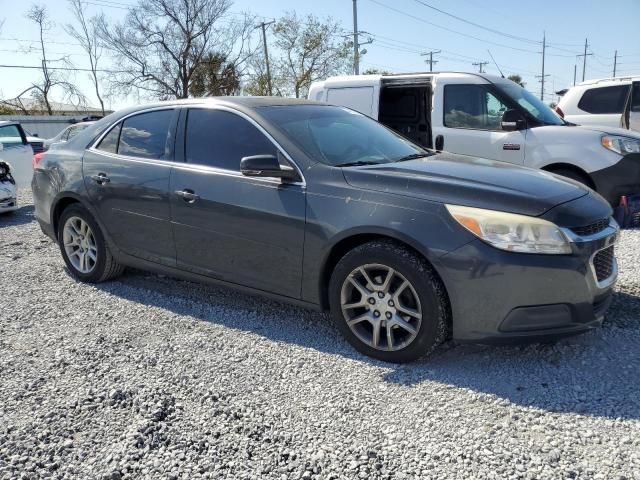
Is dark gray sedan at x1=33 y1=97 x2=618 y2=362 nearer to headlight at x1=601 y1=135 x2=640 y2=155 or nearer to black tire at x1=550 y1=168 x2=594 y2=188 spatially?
black tire at x1=550 y1=168 x2=594 y2=188

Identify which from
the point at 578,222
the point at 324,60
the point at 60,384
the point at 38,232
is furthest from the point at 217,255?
the point at 324,60

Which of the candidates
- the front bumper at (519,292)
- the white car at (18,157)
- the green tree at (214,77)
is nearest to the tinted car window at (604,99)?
the front bumper at (519,292)

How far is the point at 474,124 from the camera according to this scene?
7.21 m

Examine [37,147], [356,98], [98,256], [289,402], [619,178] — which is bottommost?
[289,402]

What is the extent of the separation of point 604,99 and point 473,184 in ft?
24.0

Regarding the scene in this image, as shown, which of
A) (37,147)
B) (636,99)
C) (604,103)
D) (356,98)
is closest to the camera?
(356,98)

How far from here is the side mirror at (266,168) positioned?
341 cm

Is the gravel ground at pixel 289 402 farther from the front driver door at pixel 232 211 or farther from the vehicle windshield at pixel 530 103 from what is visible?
the vehicle windshield at pixel 530 103

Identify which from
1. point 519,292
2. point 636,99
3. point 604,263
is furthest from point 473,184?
point 636,99

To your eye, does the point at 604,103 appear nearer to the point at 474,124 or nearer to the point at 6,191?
the point at 474,124

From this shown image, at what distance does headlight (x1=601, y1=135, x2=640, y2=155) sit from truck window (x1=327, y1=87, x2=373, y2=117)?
3.13 metres

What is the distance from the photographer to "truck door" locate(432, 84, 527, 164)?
22.7 ft

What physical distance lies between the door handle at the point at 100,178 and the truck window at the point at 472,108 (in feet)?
15.3

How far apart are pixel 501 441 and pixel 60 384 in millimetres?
2409
